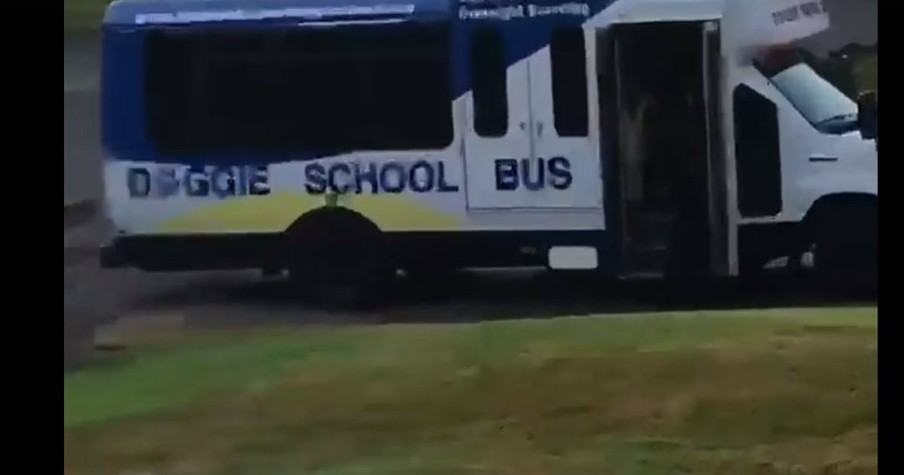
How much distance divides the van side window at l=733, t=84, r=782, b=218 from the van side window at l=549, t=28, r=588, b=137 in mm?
516

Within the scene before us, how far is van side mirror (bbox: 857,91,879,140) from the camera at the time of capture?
17.3ft

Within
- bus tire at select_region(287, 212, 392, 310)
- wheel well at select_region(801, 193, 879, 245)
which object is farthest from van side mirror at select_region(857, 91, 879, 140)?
bus tire at select_region(287, 212, 392, 310)

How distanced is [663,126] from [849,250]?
740mm

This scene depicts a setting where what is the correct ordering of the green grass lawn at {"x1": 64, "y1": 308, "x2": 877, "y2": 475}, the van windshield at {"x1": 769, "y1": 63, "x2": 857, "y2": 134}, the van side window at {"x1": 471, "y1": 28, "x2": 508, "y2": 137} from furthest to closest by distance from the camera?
the van side window at {"x1": 471, "y1": 28, "x2": 508, "y2": 137} → the van windshield at {"x1": 769, "y1": 63, "x2": 857, "y2": 134} → the green grass lawn at {"x1": 64, "y1": 308, "x2": 877, "y2": 475}

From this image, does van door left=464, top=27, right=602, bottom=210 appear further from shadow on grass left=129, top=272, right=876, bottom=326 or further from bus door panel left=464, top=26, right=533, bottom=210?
shadow on grass left=129, top=272, right=876, bottom=326

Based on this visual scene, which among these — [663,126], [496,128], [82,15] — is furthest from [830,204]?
[82,15]

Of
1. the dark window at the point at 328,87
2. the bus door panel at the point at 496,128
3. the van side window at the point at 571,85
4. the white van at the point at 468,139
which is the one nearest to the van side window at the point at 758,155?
the white van at the point at 468,139

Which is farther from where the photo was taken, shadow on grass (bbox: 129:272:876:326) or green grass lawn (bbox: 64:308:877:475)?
shadow on grass (bbox: 129:272:876:326)

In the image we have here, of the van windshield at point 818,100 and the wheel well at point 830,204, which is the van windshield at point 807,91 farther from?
the wheel well at point 830,204

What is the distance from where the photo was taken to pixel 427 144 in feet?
17.9

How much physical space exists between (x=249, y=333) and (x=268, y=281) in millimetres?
189

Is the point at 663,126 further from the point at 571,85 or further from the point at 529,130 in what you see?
the point at 529,130
